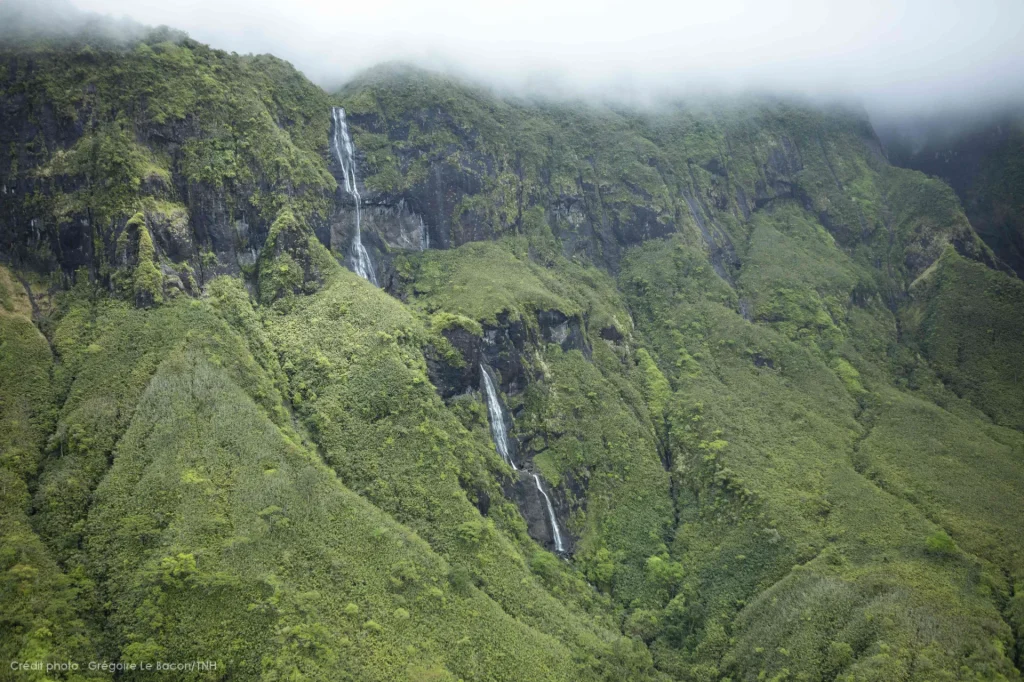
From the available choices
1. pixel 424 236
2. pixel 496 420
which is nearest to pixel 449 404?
pixel 496 420

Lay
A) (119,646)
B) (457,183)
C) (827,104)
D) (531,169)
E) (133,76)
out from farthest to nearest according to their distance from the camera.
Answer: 1. (827,104)
2. (531,169)
3. (457,183)
4. (133,76)
5. (119,646)

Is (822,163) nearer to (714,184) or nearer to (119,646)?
(714,184)

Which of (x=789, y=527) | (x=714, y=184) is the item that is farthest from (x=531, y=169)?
(x=789, y=527)

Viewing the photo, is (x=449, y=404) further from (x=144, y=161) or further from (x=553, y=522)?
(x=144, y=161)

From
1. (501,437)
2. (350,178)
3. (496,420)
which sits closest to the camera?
(501,437)

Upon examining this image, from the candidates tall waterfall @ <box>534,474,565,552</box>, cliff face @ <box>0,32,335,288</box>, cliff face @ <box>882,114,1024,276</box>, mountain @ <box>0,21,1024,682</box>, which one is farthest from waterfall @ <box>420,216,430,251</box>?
cliff face @ <box>882,114,1024,276</box>

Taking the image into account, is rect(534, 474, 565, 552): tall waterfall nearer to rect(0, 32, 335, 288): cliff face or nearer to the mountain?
the mountain
